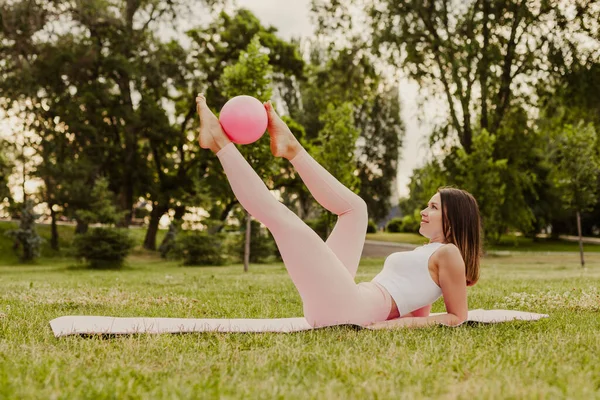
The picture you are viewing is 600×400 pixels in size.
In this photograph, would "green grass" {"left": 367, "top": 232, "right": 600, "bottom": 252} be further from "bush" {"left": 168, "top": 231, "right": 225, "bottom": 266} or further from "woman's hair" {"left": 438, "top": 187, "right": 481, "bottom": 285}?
"woman's hair" {"left": 438, "top": 187, "right": 481, "bottom": 285}

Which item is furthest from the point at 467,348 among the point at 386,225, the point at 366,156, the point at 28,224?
the point at 386,225

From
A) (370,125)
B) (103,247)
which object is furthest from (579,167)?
(370,125)

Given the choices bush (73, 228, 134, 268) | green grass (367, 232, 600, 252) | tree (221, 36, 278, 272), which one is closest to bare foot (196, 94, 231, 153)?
tree (221, 36, 278, 272)

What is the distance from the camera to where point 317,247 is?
391cm

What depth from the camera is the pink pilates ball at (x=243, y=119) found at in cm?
→ 455

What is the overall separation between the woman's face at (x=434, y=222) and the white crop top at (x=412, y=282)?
0.24ft

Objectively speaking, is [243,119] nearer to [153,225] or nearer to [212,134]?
[212,134]

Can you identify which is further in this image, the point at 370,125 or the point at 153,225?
the point at 370,125

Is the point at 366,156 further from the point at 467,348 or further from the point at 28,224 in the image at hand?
the point at 467,348

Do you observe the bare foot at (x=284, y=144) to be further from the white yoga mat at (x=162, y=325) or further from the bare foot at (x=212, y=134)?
the white yoga mat at (x=162, y=325)

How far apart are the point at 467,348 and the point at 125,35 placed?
25208mm

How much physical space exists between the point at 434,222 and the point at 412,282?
1.60 feet

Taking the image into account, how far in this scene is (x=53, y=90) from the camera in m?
25.5

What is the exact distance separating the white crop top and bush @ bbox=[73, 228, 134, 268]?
16639mm
